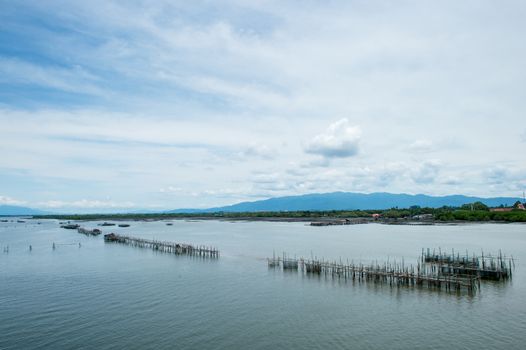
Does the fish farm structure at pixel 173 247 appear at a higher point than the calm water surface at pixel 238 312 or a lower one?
higher

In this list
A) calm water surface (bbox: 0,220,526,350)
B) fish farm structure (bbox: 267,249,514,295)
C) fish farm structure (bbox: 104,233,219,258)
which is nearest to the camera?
calm water surface (bbox: 0,220,526,350)

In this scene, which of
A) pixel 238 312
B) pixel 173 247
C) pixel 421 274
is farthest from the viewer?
pixel 173 247

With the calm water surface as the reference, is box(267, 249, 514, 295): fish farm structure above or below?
above

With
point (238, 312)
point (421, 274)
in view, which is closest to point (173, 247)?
point (238, 312)

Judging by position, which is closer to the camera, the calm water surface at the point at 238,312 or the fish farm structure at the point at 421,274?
the calm water surface at the point at 238,312

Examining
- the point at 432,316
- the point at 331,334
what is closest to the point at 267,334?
the point at 331,334

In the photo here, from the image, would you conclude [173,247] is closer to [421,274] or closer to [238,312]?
[238,312]

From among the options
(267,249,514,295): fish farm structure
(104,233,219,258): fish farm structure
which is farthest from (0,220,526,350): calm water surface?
(104,233,219,258): fish farm structure

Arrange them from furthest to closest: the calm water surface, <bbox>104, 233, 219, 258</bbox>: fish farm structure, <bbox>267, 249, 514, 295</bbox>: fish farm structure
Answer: <bbox>104, 233, 219, 258</bbox>: fish farm structure
<bbox>267, 249, 514, 295</bbox>: fish farm structure
the calm water surface

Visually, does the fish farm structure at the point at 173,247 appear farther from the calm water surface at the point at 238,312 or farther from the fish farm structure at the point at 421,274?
the fish farm structure at the point at 421,274

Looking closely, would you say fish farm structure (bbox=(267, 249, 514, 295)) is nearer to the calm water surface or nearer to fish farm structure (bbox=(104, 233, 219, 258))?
the calm water surface

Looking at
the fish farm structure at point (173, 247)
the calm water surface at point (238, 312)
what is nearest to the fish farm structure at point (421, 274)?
the calm water surface at point (238, 312)

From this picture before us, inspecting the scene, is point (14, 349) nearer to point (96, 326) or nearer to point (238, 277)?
point (96, 326)
